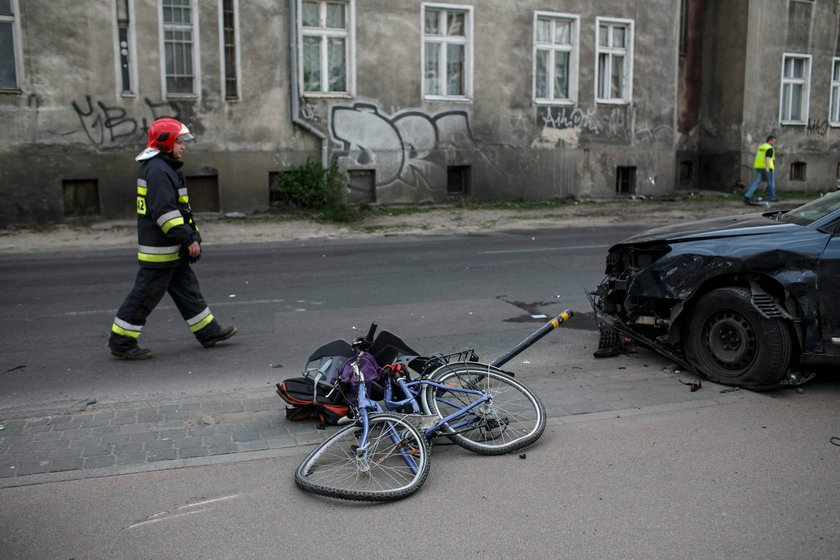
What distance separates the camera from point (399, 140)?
2036 centimetres

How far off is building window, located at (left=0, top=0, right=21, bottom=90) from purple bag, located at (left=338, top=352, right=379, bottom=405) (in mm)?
14829

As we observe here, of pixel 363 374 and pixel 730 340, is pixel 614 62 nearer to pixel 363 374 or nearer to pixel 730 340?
pixel 730 340

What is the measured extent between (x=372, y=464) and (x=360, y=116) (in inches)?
639

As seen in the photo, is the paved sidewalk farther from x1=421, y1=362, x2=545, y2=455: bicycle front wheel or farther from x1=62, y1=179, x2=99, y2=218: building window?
x1=62, y1=179, x2=99, y2=218: building window

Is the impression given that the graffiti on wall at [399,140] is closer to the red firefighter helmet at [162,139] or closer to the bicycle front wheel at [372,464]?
the red firefighter helmet at [162,139]

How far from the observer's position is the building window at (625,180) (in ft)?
78.0

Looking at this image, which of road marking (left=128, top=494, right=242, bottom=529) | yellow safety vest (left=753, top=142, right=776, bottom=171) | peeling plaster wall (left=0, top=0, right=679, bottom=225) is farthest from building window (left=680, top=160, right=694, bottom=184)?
road marking (left=128, top=494, right=242, bottom=529)

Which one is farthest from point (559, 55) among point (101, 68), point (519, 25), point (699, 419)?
point (699, 419)

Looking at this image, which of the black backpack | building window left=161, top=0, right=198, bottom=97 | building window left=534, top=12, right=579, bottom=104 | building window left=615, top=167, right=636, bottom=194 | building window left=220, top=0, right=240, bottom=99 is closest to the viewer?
the black backpack

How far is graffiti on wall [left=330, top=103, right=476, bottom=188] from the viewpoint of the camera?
19750 millimetres

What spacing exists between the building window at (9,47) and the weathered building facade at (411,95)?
0.10 ft

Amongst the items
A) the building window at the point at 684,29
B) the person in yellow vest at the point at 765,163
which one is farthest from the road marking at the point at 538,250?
the building window at the point at 684,29

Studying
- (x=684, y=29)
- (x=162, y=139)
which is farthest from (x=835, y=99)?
(x=162, y=139)

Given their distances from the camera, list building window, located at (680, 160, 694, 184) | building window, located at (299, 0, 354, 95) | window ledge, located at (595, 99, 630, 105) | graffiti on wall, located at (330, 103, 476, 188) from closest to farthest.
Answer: building window, located at (299, 0, 354, 95)
graffiti on wall, located at (330, 103, 476, 188)
window ledge, located at (595, 99, 630, 105)
building window, located at (680, 160, 694, 184)
